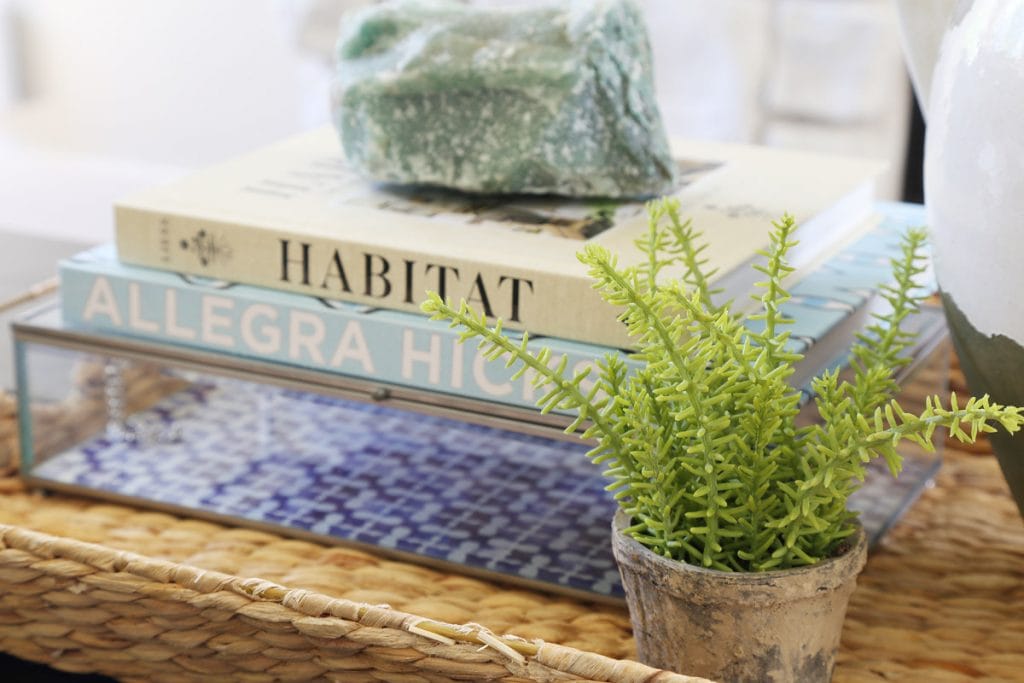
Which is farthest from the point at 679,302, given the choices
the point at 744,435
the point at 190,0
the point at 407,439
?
the point at 190,0

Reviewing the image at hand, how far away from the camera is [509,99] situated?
616 millimetres

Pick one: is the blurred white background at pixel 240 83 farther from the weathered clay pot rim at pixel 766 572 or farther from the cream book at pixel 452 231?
the weathered clay pot rim at pixel 766 572

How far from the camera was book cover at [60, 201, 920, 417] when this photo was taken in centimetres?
57

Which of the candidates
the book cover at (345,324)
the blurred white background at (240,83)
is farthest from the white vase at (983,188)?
the blurred white background at (240,83)

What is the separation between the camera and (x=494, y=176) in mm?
630

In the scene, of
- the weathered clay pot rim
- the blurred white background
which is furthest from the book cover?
the blurred white background

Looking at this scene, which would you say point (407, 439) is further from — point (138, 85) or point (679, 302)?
point (138, 85)

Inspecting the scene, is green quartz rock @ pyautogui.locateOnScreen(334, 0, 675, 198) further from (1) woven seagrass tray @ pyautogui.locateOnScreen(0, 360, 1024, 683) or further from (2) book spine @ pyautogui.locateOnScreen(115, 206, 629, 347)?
(1) woven seagrass tray @ pyautogui.locateOnScreen(0, 360, 1024, 683)

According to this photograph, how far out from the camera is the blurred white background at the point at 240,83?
147cm

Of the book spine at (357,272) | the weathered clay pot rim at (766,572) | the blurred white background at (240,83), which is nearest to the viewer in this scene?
the weathered clay pot rim at (766,572)

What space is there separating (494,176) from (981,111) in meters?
0.23

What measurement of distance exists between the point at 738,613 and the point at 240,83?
167 centimetres

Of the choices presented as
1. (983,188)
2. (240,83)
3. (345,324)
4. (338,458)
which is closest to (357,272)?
(345,324)

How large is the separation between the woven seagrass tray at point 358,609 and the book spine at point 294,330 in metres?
0.09
